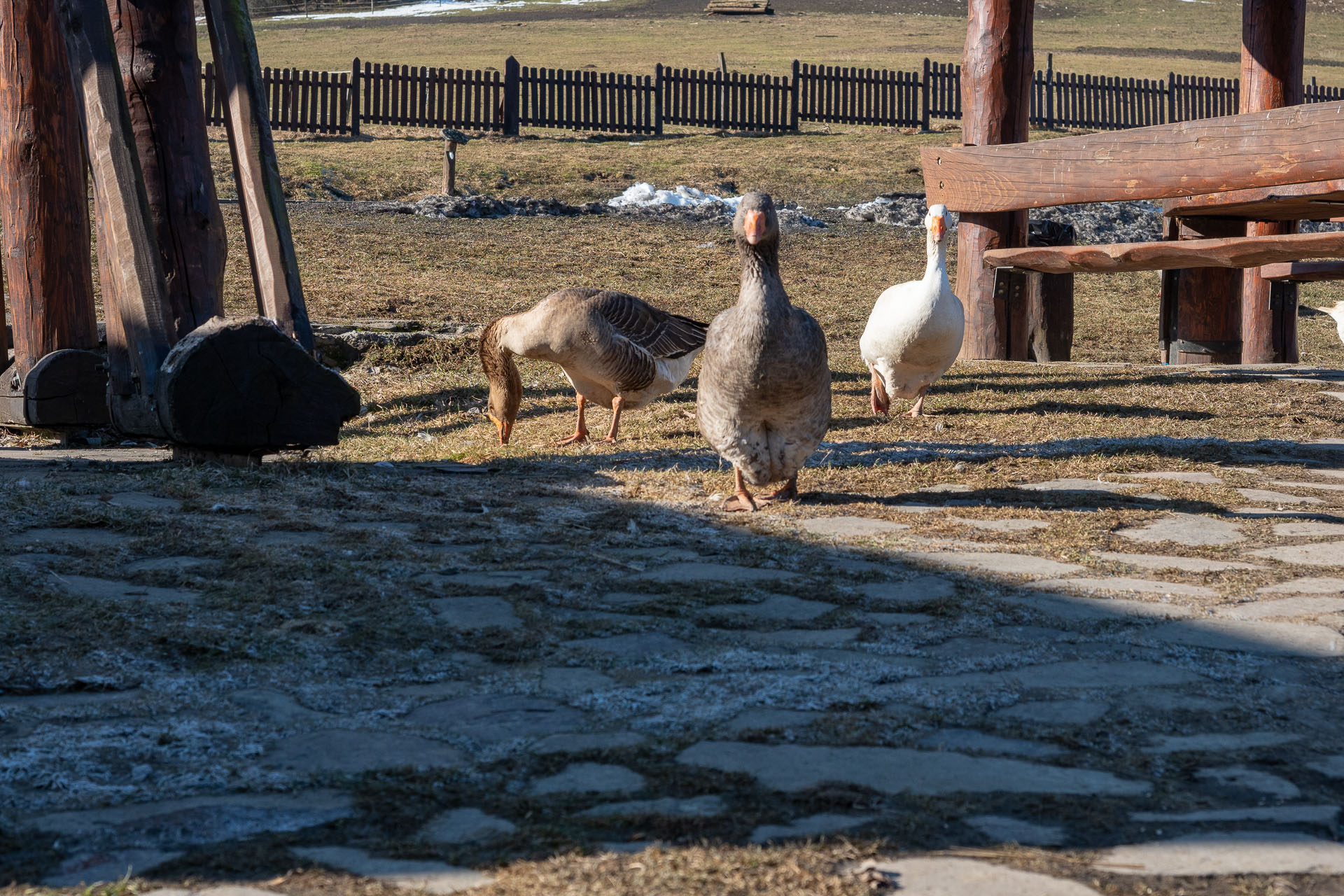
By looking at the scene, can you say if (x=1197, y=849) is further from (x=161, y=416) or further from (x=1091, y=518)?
(x=161, y=416)

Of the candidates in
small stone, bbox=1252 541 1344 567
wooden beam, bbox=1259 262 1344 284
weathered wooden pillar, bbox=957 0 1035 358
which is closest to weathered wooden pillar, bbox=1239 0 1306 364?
wooden beam, bbox=1259 262 1344 284

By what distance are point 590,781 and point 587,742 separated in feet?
0.71

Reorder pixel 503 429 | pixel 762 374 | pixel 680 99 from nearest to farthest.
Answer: pixel 762 374
pixel 503 429
pixel 680 99

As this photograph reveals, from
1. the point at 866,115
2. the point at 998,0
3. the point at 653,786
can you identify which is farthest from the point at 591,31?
the point at 653,786

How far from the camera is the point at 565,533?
4660 millimetres

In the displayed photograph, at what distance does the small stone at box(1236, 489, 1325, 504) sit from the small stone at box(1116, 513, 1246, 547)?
485 millimetres

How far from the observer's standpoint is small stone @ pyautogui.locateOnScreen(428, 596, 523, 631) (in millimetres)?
3467

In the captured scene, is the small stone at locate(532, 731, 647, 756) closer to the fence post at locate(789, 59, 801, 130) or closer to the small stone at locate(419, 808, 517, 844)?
the small stone at locate(419, 808, 517, 844)

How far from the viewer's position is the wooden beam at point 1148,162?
6.39 metres

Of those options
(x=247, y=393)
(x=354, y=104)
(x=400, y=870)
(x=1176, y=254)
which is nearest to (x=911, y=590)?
(x=400, y=870)

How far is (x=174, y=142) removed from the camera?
6191mm

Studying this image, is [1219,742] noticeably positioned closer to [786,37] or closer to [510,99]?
[510,99]

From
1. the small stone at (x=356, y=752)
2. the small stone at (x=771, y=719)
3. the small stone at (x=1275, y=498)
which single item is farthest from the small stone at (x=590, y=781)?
the small stone at (x=1275, y=498)

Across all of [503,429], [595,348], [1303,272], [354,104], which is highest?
[354,104]
